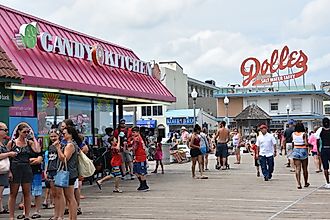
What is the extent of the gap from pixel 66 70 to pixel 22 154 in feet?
20.8

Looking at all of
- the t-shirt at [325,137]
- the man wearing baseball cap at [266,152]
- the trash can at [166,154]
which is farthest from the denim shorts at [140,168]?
the trash can at [166,154]

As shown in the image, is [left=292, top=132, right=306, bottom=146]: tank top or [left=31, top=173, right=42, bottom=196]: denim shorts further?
[left=292, top=132, right=306, bottom=146]: tank top

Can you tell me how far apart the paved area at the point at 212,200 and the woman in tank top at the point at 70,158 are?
1622 millimetres

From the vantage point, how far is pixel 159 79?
23844 mm

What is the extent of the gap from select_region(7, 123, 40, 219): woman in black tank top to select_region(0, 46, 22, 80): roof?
265 cm

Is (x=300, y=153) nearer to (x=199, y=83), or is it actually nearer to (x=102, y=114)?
(x=102, y=114)

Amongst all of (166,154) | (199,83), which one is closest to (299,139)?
(166,154)

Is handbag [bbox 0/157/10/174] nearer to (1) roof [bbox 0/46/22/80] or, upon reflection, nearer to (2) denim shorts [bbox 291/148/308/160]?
(1) roof [bbox 0/46/22/80]

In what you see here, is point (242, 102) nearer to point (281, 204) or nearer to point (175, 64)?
point (175, 64)

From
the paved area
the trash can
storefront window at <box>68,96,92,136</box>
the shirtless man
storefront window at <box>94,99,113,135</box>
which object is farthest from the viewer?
the trash can

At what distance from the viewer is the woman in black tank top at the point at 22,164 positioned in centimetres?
1035

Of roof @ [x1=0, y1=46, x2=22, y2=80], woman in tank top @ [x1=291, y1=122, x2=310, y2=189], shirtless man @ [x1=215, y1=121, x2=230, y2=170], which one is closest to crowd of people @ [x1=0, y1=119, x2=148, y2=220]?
roof @ [x1=0, y1=46, x2=22, y2=80]

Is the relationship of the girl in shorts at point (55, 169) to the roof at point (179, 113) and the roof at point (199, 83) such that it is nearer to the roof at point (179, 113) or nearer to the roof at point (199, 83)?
the roof at point (179, 113)

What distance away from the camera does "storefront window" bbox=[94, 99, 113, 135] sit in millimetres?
20266
